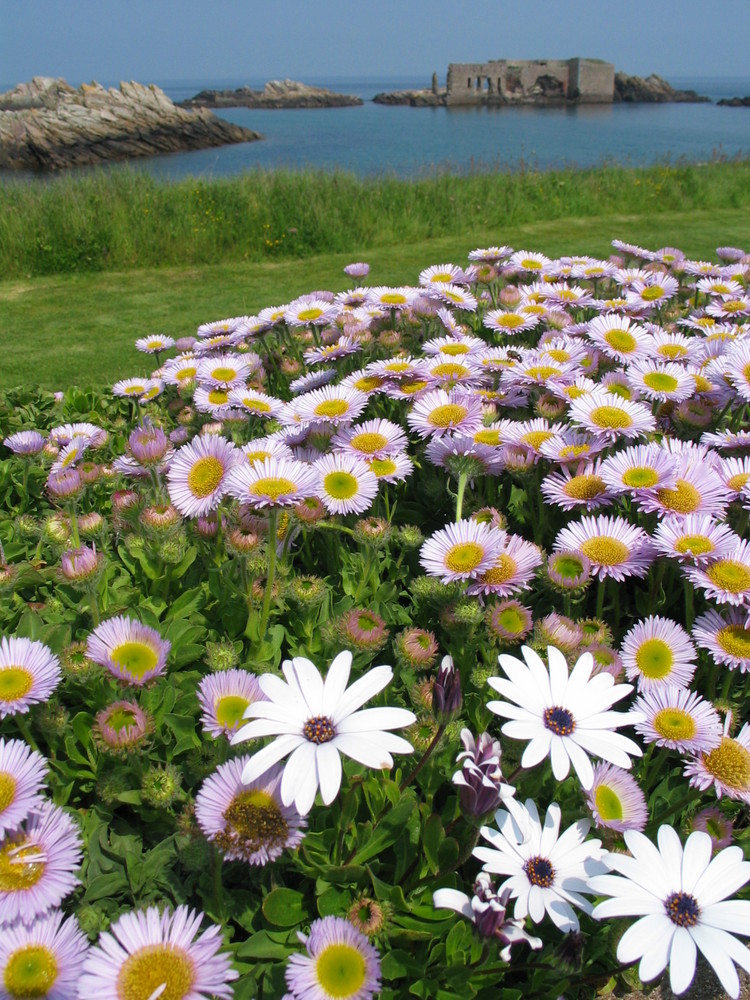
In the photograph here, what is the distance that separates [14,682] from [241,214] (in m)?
9.51

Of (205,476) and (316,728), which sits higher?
(205,476)

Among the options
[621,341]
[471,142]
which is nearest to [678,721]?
[621,341]

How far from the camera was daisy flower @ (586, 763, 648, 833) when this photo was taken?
136 centimetres

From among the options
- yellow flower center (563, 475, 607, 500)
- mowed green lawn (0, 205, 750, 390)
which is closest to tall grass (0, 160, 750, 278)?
mowed green lawn (0, 205, 750, 390)

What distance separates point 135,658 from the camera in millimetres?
1508

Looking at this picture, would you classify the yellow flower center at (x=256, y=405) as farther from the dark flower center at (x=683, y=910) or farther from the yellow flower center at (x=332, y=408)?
the dark flower center at (x=683, y=910)

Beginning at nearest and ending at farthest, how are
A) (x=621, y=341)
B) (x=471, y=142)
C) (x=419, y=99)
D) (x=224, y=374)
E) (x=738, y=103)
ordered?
(x=621, y=341) < (x=224, y=374) < (x=471, y=142) < (x=738, y=103) < (x=419, y=99)

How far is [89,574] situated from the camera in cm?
174

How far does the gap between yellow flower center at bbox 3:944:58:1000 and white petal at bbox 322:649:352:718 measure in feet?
1.75

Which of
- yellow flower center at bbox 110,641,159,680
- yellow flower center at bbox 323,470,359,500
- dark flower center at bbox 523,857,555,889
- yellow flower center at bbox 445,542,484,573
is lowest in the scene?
dark flower center at bbox 523,857,555,889

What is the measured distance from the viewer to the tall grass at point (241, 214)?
9.16 metres

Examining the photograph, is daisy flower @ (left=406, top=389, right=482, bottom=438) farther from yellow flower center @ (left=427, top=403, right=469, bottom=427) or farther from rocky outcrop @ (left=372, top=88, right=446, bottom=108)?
rocky outcrop @ (left=372, top=88, right=446, bottom=108)

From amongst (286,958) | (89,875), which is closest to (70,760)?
(89,875)

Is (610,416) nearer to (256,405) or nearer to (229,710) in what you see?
(256,405)
